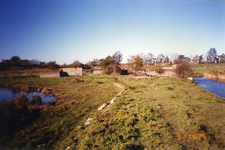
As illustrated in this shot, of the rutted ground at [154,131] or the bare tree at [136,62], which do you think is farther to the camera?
the bare tree at [136,62]

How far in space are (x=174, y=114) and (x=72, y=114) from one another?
4.99 metres

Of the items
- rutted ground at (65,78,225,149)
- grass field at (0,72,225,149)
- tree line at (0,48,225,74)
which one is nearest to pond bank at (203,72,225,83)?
tree line at (0,48,225,74)

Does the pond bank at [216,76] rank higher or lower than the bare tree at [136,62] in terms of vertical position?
lower

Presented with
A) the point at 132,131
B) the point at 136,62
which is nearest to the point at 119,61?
the point at 136,62

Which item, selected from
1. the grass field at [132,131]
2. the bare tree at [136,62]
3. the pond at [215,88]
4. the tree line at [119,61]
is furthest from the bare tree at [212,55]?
the grass field at [132,131]

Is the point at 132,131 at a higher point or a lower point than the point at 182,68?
lower

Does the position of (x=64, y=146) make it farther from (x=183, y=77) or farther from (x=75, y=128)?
(x=183, y=77)

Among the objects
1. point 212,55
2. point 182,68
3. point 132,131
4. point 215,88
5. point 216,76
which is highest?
point 212,55

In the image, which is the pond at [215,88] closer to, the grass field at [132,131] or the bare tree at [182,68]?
the bare tree at [182,68]

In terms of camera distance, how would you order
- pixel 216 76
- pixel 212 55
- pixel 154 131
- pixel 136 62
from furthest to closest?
pixel 212 55
pixel 216 76
pixel 136 62
pixel 154 131

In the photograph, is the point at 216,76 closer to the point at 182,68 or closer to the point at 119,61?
the point at 182,68

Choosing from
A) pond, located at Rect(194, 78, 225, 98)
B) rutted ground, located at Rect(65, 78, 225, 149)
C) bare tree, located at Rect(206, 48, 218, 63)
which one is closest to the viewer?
rutted ground, located at Rect(65, 78, 225, 149)
